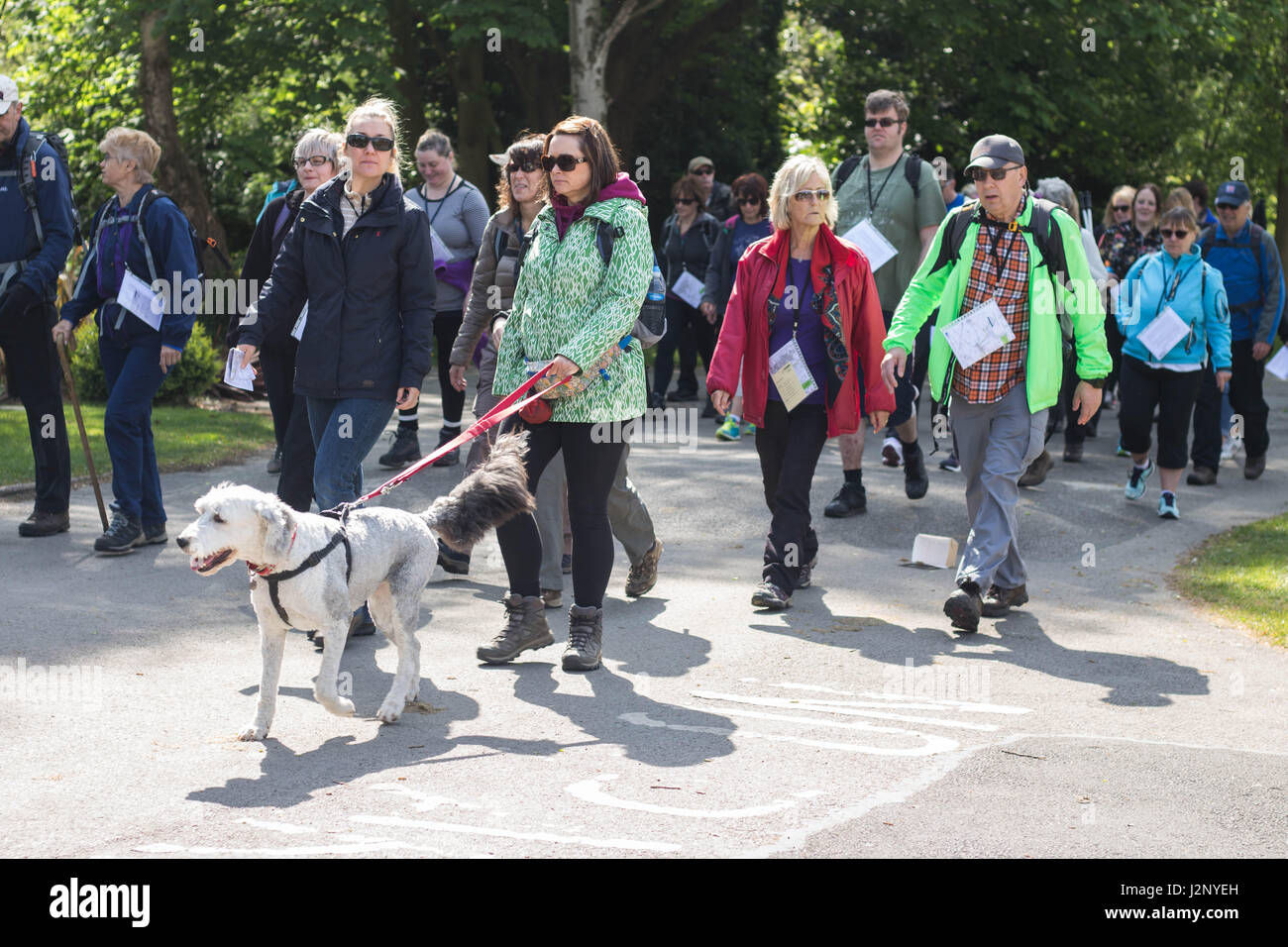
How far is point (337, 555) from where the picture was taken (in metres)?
5.47

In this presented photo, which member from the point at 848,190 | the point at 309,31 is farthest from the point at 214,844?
the point at 309,31

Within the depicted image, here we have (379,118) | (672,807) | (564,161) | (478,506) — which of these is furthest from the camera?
(379,118)

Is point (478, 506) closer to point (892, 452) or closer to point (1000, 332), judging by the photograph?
point (1000, 332)

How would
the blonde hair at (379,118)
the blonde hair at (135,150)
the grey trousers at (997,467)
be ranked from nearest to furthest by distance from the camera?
the blonde hair at (379,118) < the grey trousers at (997,467) < the blonde hair at (135,150)

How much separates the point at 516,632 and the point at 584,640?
11.9 inches

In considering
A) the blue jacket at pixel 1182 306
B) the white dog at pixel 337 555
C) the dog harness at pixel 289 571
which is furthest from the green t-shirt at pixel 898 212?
the dog harness at pixel 289 571

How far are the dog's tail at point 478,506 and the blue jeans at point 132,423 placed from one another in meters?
3.27

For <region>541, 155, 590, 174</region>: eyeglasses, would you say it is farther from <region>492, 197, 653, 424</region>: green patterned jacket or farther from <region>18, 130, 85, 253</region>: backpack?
<region>18, 130, 85, 253</region>: backpack

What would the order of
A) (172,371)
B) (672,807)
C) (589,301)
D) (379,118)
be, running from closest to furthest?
(672,807), (589,301), (379,118), (172,371)

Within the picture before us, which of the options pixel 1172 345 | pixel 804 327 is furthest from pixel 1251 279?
pixel 804 327

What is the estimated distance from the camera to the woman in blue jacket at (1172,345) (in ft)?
34.3

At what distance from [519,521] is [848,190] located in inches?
184

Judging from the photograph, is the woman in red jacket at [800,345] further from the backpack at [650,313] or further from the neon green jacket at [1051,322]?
the backpack at [650,313]

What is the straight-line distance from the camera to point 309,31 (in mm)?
20578
